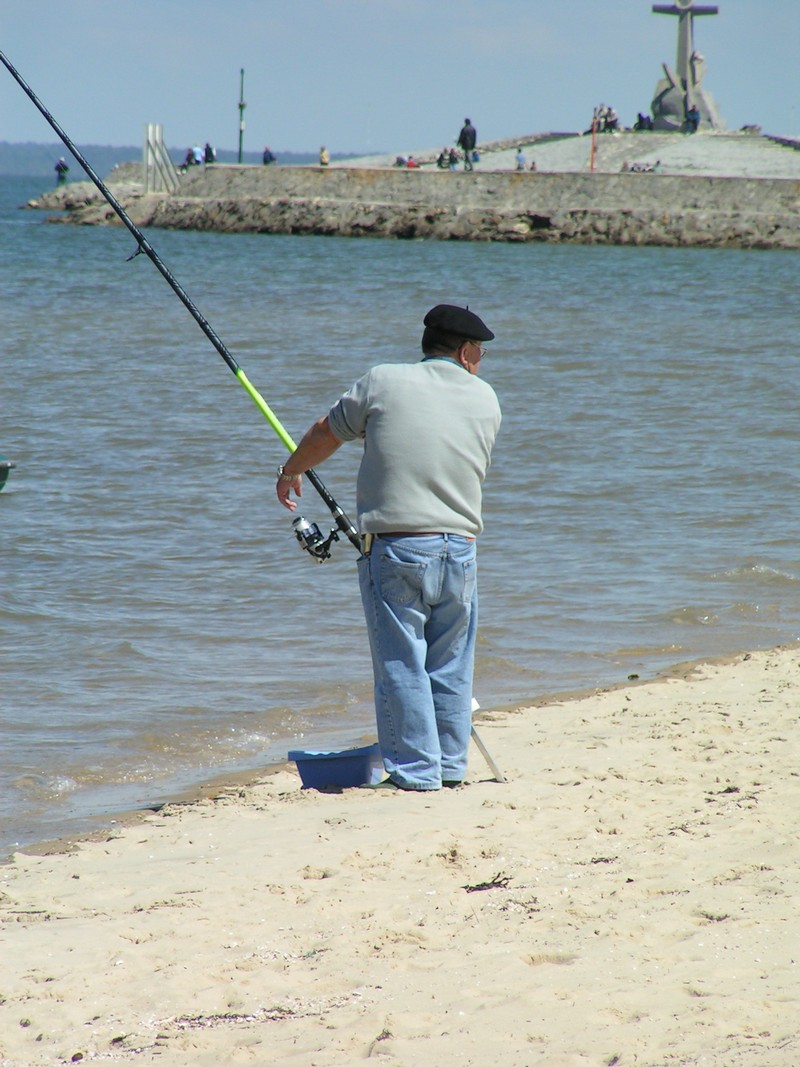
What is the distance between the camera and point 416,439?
400cm

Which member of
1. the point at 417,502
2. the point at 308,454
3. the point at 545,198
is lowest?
the point at 417,502

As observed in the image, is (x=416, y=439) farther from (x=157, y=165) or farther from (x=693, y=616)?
(x=157, y=165)

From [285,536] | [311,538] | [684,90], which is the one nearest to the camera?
[311,538]

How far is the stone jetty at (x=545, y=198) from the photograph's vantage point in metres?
43.5

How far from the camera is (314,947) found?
10.3 feet

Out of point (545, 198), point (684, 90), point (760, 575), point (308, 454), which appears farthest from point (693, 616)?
point (684, 90)

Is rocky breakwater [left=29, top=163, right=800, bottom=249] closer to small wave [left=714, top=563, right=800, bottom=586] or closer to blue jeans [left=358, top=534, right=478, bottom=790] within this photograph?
small wave [left=714, top=563, right=800, bottom=586]

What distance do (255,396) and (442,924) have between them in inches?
94.7

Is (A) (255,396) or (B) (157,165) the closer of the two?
(A) (255,396)

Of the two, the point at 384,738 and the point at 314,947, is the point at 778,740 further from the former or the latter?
the point at 314,947

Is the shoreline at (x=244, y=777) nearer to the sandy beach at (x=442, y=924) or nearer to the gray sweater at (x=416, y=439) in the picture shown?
the sandy beach at (x=442, y=924)

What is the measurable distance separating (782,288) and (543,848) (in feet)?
85.7

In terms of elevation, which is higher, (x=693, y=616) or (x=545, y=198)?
(x=545, y=198)

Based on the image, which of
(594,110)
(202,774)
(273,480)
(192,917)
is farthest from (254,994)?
(594,110)
